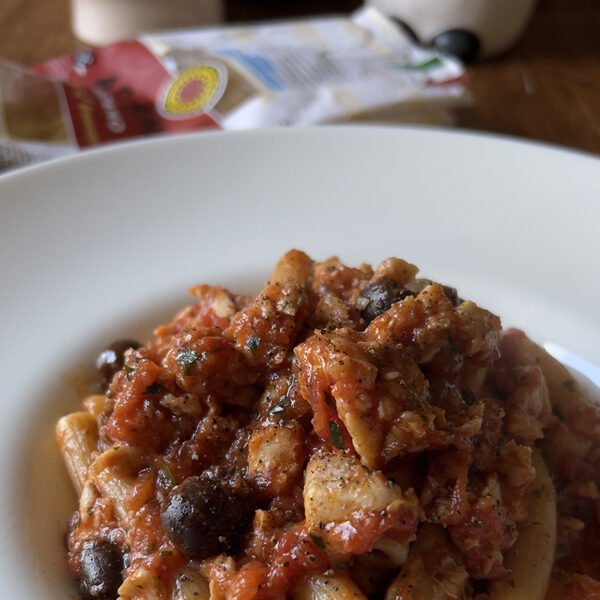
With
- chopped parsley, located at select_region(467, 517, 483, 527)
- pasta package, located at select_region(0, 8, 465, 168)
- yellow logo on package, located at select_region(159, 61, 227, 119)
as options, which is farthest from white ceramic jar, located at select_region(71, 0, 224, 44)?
chopped parsley, located at select_region(467, 517, 483, 527)

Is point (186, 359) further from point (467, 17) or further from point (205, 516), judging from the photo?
point (467, 17)

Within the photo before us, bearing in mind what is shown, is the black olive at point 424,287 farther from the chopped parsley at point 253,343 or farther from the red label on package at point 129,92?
the red label on package at point 129,92

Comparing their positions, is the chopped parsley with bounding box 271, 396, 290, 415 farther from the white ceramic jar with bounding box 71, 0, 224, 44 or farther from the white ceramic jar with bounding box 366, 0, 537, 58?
the white ceramic jar with bounding box 71, 0, 224, 44

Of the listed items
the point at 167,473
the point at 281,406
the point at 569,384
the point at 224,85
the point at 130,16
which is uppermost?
the point at 130,16

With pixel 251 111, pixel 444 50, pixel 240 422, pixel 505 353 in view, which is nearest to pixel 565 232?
pixel 505 353

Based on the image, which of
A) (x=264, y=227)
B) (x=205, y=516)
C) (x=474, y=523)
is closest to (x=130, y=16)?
(x=264, y=227)

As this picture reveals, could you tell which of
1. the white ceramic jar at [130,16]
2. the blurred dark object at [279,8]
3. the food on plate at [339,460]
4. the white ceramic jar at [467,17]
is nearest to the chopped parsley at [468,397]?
the food on plate at [339,460]

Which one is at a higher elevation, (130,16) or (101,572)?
(130,16)

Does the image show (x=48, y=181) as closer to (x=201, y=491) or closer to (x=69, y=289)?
(x=69, y=289)
